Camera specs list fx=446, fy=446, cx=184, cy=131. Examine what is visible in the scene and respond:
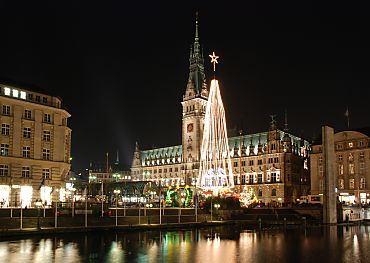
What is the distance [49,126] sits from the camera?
8781 cm

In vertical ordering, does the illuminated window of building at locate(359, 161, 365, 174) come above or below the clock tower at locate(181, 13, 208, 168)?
below

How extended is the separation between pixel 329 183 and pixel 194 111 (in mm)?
100215

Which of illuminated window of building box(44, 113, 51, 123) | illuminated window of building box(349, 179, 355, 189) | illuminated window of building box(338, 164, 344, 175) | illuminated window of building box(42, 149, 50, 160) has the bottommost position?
illuminated window of building box(349, 179, 355, 189)

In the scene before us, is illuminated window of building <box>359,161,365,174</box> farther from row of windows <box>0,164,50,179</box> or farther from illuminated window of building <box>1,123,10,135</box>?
illuminated window of building <box>1,123,10,135</box>

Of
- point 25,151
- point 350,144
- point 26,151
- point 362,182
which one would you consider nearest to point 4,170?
point 25,151

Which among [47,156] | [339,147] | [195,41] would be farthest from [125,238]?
[195,41]

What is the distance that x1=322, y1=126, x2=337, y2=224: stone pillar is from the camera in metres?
98.4

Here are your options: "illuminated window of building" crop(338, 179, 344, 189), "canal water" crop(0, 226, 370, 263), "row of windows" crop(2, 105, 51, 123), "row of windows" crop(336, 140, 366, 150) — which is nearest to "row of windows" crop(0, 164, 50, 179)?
"row of windows" crop(2, 105, 51, 123)

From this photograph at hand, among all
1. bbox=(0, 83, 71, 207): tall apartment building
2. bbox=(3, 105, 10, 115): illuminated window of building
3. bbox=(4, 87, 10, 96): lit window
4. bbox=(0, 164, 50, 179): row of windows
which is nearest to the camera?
bbox=(0, 164, 50, 179): row of windows

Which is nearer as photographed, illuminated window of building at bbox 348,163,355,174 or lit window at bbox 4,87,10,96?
lit window at bbox 4,87,10,96

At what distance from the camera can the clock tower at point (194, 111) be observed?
190125 mm

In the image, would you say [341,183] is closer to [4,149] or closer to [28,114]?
[28,114]

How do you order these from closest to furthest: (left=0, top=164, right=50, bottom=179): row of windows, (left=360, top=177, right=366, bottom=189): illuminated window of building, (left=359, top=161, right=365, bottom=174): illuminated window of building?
(left=0, top=164, right=50, bottom=179): row of windows < (left=360, top=177, right=366, bottom=189): illuminated window of building < (left=359, top=161, right=365, bottom=174): illuminated window of building

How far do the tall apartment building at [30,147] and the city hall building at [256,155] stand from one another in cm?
9119
